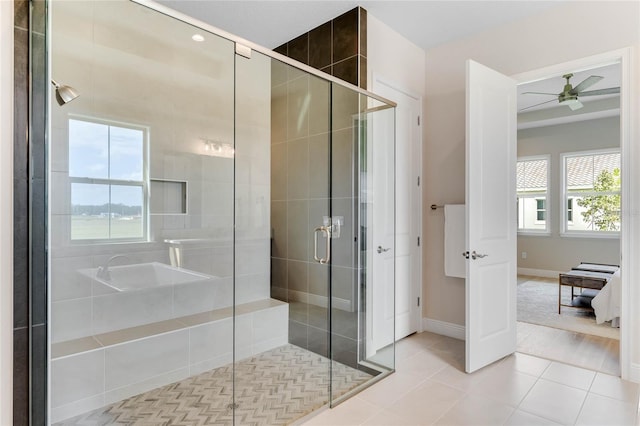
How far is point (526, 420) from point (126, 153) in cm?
297

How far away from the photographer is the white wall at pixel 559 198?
581 cm

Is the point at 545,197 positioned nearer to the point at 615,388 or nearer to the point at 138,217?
the point at 615,388

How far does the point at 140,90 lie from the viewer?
2.50m

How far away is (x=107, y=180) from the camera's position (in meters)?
2.28

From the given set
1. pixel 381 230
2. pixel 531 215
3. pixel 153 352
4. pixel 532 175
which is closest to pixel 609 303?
pixel 381 230

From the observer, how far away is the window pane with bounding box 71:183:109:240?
6.93 ft

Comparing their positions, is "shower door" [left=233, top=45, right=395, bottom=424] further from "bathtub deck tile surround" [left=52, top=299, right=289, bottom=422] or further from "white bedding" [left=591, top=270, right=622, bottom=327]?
"white bedding" [left=591, top=270, right=622, bottom=327]

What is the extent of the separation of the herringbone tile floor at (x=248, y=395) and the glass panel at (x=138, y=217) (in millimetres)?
13

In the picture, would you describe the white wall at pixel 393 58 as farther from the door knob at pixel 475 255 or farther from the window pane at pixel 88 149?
the window pane at pixel 88 149

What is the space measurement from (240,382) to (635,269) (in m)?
2.79

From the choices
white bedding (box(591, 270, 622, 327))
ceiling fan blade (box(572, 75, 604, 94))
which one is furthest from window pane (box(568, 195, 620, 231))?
ceiling fan blade (box(572, 75, 604, 94))

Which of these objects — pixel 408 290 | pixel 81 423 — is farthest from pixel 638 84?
pixel 81 423

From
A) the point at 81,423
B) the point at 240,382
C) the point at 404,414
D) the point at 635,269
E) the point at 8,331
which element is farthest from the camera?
the point at 635,269

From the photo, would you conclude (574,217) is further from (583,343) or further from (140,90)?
(140,90)
